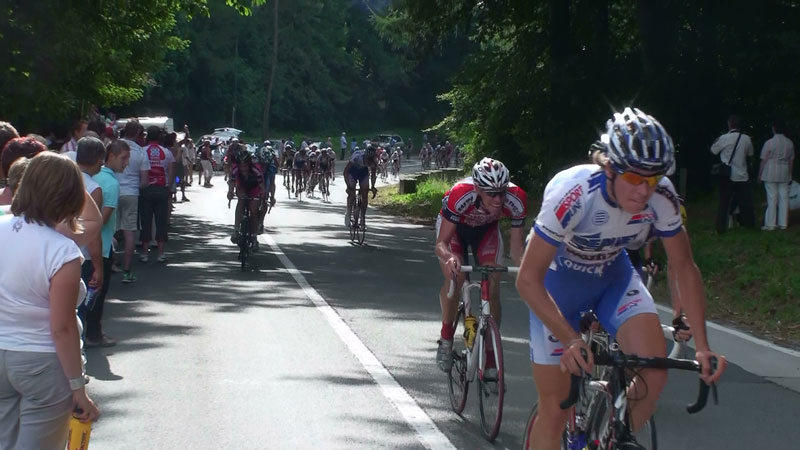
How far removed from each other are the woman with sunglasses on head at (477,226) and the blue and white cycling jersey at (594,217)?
225 cm

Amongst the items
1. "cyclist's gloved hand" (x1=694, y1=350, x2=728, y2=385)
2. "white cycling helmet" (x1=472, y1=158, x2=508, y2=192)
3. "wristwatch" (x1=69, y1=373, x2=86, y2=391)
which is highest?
"white cycling helmet" (x1=472, y1=158, x2=508, y2=192)

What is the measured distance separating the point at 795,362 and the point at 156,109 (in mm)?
70434

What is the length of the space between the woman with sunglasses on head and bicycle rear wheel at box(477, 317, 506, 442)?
80 mm

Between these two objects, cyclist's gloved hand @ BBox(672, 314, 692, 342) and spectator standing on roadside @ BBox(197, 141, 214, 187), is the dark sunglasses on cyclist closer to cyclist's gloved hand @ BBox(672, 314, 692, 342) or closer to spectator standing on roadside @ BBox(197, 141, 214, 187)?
cyclist's gloved hand @ BBox(672, 314, 692, 342)

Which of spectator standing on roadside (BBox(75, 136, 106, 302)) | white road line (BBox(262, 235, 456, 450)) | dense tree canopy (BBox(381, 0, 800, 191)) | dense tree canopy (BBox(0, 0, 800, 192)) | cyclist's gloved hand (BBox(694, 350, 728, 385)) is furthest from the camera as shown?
dense tree canopy (BBox(381, 0, 800, 191))

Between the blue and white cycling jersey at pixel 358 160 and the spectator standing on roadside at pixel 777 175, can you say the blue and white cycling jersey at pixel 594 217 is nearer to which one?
the spectator standing on roadside at pixel 777 175

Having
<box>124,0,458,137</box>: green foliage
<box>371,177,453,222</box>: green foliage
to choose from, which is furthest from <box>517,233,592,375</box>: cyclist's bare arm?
<box>124,0,458,137</box>: green foliage

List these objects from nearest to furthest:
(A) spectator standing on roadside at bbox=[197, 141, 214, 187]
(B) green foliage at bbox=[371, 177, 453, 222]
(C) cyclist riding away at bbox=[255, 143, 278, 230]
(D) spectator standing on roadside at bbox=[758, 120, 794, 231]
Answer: (D) spectator standing on roadside at bbox=[758, 120, 794, 231] < (C) cyclist riding away at bbox=[255, 143, 278, 230] < (B) green foliage at bbox=[371, 177, 453, 222] < (A) spectator standing on roadside at bbox=[197, 141, 214, 187]

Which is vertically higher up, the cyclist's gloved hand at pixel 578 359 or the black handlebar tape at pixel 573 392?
the cyclist's gloved hand at pixel 578 359

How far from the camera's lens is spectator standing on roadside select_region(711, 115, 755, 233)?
17.8 metres

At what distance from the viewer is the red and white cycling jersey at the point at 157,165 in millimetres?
16391

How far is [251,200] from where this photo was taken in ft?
55.8

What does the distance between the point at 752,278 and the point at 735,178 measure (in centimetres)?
386

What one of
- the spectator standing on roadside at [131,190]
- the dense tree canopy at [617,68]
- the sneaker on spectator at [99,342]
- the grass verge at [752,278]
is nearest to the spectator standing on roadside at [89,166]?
the sneaker on spectator at [99,342]
